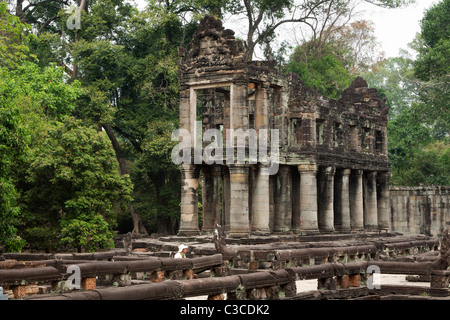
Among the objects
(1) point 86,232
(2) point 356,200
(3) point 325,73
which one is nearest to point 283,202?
(2) point 356,200

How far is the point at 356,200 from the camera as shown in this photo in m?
35.6

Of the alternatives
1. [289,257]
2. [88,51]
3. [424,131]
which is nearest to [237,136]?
[289,257]

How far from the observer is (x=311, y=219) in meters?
29.6

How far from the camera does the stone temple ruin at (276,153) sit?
2625cm

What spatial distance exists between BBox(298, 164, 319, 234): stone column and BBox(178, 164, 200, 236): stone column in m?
5.37

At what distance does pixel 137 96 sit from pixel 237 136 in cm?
1766

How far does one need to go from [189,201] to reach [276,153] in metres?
4.51

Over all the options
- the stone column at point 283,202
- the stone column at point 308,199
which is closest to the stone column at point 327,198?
the stone column at point 308,199

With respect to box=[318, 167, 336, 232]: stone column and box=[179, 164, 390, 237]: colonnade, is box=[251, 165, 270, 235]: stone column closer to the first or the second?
box=[179, 164, 390, 237]: colonnade

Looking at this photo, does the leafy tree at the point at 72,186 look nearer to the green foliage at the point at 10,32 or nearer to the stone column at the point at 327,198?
the green foliage at the point at 10,32

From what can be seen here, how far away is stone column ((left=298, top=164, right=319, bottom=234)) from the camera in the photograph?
97.0 feet
